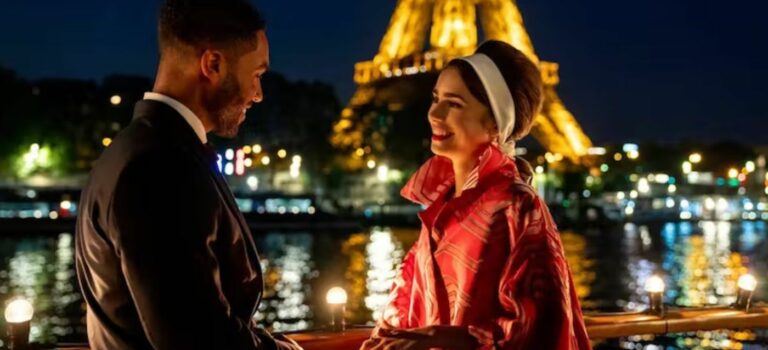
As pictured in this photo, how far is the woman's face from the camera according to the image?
2311 mm

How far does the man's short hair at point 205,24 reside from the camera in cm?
174

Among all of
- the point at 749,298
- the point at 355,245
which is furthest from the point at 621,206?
the point at 749,298

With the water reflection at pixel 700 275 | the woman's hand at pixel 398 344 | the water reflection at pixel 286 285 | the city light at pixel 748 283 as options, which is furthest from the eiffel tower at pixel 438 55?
the woman's hand at pixel 398 344

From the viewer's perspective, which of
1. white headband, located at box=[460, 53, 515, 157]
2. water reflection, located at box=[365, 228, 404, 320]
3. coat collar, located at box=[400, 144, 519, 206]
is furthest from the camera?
water reflection, located at box=[365, 228, 404, 320]

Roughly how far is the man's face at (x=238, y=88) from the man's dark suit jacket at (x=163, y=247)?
0.10 m

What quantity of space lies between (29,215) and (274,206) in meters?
12.2

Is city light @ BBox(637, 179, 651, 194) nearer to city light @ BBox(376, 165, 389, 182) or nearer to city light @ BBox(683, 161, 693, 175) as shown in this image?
city light @ BBox(683, 161, 693, 175)

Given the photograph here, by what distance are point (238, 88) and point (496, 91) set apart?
2.44ft

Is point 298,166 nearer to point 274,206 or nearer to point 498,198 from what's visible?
point 274,206

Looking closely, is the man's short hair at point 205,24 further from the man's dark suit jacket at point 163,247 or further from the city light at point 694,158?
the city light at point 694,158

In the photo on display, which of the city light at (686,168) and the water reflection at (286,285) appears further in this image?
the city light at (686,168)

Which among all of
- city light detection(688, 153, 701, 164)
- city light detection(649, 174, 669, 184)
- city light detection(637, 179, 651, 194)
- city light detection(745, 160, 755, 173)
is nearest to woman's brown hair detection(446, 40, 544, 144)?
city light detection(637, 179, 651, 194)

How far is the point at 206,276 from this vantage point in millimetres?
1547

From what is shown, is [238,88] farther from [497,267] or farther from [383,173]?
[383,173]
